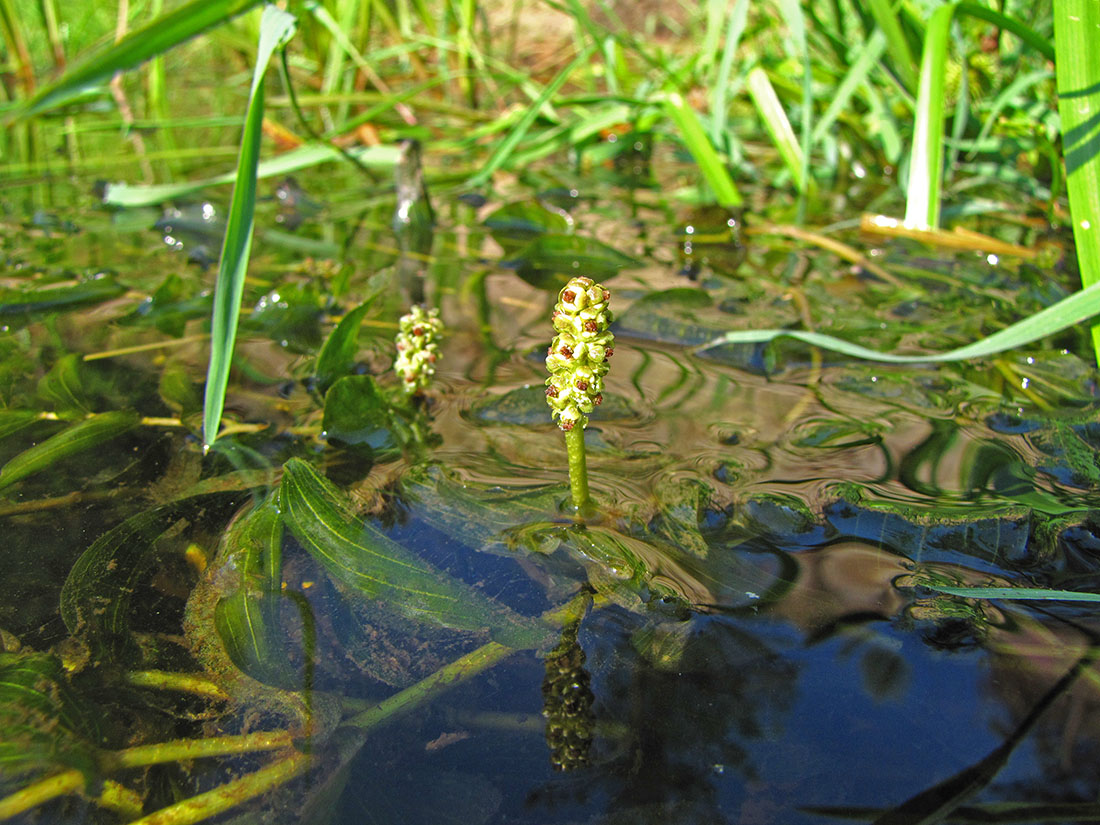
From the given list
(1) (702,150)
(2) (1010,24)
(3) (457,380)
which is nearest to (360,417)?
(3) (457,380)

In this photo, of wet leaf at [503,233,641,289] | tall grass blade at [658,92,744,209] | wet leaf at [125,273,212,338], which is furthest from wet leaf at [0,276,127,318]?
tall grass blade at [658,92,744,209]

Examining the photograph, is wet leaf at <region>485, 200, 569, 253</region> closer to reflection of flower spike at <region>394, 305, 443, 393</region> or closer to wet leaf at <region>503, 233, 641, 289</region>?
wet leaf at <region>503, 233, 641, 289</region>

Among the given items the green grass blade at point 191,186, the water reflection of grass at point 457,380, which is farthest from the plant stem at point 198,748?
the green grass blade at point 191,186

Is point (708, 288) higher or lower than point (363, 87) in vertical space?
lower

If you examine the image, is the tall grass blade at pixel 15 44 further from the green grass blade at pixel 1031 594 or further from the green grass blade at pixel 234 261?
the green grass blade at pixel 1031 594

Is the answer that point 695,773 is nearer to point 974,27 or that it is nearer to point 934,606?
point 934,606

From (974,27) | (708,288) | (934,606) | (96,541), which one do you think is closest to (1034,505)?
(934,606)
